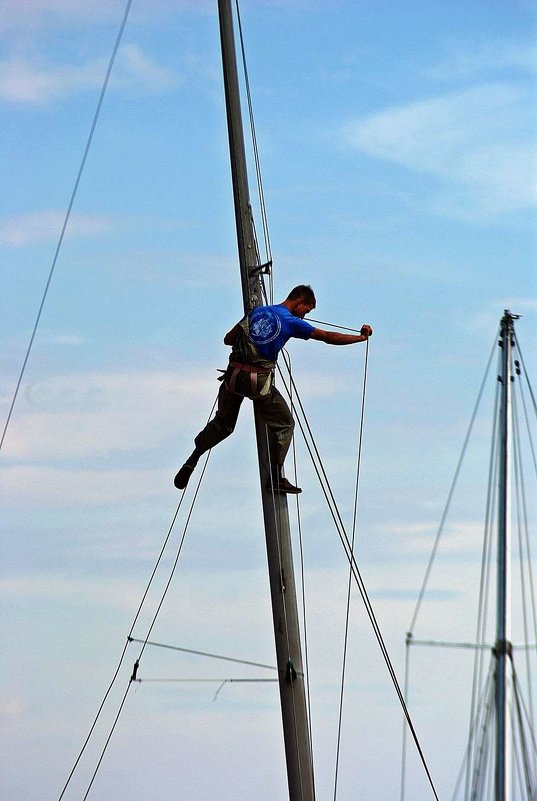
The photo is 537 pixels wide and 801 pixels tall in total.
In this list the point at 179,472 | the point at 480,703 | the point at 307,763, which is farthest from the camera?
the point at 179,472

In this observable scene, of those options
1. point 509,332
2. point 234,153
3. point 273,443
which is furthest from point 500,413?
point 234,153

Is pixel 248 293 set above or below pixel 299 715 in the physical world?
above

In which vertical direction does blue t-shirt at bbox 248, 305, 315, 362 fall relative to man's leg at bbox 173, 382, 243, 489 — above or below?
above

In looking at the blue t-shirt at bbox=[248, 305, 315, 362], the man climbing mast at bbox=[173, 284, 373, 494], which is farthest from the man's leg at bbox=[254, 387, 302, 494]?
the blue t-shirt at bbox=[248, 305, 315, 362]

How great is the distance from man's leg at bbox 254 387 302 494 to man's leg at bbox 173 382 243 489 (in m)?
0.29

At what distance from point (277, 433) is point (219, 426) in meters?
0.66

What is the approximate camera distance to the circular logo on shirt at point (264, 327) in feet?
75.3

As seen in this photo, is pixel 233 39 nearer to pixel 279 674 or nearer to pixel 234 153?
pixel 234 153

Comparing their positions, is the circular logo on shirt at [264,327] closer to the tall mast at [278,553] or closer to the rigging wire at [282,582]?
the tall mast at [278,553]

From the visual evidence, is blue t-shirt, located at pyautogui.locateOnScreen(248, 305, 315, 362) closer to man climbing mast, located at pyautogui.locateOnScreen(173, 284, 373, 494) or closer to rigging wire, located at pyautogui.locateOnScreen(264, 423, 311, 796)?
man climbing mast, located at pyautogui.locateOnScreen(173, 284, 373, 494)

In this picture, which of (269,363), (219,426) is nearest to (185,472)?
(219,426)

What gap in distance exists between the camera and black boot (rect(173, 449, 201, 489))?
2381cm

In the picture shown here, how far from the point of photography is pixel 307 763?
22.4 metres

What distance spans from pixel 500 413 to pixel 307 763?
161 inches
